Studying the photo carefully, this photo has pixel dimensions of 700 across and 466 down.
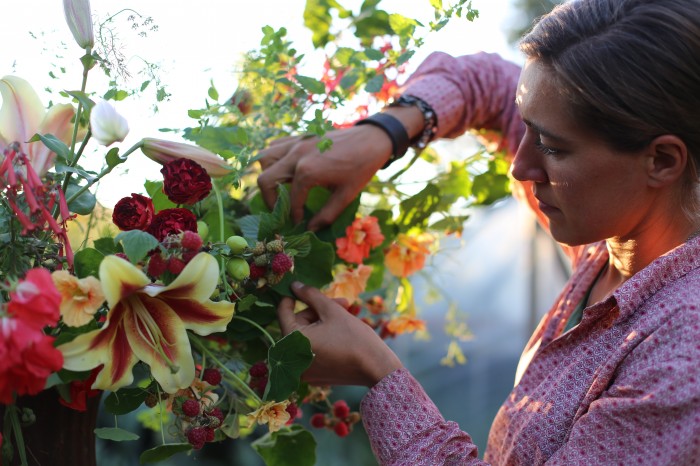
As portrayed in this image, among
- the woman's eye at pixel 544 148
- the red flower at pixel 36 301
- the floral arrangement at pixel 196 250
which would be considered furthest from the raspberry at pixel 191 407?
the woman's eye at pixel 544 148

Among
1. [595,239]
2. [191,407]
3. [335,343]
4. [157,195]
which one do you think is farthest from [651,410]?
[157,195]

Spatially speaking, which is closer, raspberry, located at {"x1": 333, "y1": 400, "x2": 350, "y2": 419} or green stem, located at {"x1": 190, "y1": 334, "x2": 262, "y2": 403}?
green stem, located at {"x1": 190, "y1": 334, "x2": 262, "y2": 403}

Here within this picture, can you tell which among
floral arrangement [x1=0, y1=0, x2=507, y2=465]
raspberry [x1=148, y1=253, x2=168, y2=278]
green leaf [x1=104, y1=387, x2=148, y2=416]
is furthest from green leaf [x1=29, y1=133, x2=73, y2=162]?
green leaf [x1=104, y1=387, x2=148, y2=416]

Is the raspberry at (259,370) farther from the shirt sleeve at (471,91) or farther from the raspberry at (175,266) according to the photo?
the shirt sleeve at (471,91)

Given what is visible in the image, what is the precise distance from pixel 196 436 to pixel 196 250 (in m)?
0.19

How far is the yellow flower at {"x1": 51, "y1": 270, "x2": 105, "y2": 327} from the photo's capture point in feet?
1.86

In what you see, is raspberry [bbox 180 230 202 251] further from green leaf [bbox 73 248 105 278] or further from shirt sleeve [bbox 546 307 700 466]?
shirt sleeve [bbox 546 307 700 466]

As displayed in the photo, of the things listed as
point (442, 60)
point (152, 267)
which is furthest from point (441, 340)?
point (152, 267)

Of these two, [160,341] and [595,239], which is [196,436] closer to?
[160,341]

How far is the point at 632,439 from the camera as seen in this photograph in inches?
28.1

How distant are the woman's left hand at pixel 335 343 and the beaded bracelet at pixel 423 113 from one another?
11.7 inches

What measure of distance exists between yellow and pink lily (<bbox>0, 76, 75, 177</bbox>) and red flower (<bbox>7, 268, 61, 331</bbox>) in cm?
20

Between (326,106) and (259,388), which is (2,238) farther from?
(326,106)

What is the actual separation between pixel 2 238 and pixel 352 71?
504 millimetres
